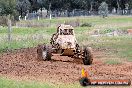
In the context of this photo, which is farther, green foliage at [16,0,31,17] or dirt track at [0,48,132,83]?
green foliage at [16,0,31,17]

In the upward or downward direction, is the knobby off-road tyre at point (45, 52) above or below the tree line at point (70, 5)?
above

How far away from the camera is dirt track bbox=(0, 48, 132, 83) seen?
15.8 metres

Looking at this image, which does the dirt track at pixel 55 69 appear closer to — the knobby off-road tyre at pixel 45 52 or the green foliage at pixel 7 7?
the knobby off-road tyre at pixel 45 52

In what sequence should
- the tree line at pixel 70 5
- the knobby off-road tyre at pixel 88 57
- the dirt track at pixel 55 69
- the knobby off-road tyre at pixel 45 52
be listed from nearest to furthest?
the dirt track at pixel 55 69, the knobby off-road tyre at pixel 88 57, the knobby off-road tyre at pixel 45 52, the tree line at pixel 70 5

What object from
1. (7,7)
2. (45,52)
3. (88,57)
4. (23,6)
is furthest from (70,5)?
(88,57)

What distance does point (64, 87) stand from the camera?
13531 millimetres

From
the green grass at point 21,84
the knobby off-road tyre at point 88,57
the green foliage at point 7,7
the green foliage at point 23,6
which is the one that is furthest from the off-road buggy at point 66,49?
Result: the green foliage at point 23,6

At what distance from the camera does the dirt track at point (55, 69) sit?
15.8 meters

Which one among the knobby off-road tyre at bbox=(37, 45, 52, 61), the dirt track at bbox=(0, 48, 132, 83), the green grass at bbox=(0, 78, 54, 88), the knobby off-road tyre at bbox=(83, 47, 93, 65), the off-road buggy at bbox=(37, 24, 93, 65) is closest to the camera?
the green grass at bbox=(0, 78, 54, 88)

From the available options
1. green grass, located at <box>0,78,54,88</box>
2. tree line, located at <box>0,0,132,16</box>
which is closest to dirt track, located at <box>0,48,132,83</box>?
green grass, located at <box>0,78,54,88</box>

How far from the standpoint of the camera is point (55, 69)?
18094 mm

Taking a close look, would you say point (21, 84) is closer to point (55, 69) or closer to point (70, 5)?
point (55, 69)

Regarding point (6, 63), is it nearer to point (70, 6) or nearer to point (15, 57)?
point (15, 57)

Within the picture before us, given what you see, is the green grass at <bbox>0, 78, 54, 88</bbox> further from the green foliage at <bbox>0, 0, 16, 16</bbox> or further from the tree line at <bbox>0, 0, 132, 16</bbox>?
the tree line at <bbox>0, 0, 132, 16</bbox>
